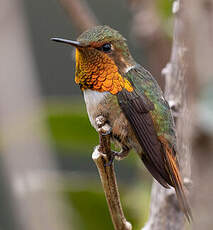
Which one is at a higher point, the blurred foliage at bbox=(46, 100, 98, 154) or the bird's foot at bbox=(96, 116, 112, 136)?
the bird's foot at bbox=(96, 116, 112, 136)

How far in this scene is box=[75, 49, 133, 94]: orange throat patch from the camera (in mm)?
2006

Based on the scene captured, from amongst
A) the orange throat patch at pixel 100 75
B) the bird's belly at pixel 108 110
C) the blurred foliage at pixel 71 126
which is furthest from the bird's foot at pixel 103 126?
the blurred foliage at pixel 71 126

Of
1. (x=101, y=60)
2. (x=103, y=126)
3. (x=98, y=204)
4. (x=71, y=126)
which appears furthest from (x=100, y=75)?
(x=98, y=204)

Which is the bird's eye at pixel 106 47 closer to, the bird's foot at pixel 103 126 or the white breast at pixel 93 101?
the white breast at pixel 93 101

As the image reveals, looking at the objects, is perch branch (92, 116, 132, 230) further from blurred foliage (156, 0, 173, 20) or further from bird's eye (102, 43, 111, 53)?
blurred foliage (156, 0, 173, 20)

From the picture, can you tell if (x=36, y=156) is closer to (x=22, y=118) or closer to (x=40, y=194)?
(x=40, y=194)

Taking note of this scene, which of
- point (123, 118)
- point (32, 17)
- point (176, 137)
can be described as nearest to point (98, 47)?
point (123, 118)

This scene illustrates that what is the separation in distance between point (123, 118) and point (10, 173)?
2.04 feet

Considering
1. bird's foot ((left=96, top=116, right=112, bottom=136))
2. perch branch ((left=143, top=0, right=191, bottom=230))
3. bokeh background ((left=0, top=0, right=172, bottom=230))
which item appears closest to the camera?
bird's foot ((left=96, top=116, right=112, bottom=136))

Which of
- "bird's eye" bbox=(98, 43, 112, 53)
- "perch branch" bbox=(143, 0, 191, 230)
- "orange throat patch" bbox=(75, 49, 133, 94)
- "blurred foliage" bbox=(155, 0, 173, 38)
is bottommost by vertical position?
"perch branch" bbox=(143, 0, 191, 230)

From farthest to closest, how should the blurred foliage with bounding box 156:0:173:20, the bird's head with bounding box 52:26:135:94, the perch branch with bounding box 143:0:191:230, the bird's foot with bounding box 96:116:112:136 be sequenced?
the blurred foliage with bounding box 156:0:173:20
the bird's head with bounding box 52:26:135:94
the perch branch with bounding box 143:0:191:230
the bird's foot with bounding box 96:116:112:136

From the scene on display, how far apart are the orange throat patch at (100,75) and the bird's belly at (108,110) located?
1.2 inches

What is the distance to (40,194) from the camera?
7.55ft

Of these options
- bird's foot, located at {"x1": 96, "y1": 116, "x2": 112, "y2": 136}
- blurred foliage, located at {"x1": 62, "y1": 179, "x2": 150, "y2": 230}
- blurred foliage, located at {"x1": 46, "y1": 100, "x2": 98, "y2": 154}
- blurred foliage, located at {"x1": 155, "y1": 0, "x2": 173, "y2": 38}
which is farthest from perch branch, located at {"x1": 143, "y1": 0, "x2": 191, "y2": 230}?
blurred foliage, located at {"x1": 155, "y1": 0, "x2": 173, "y2": 38}
